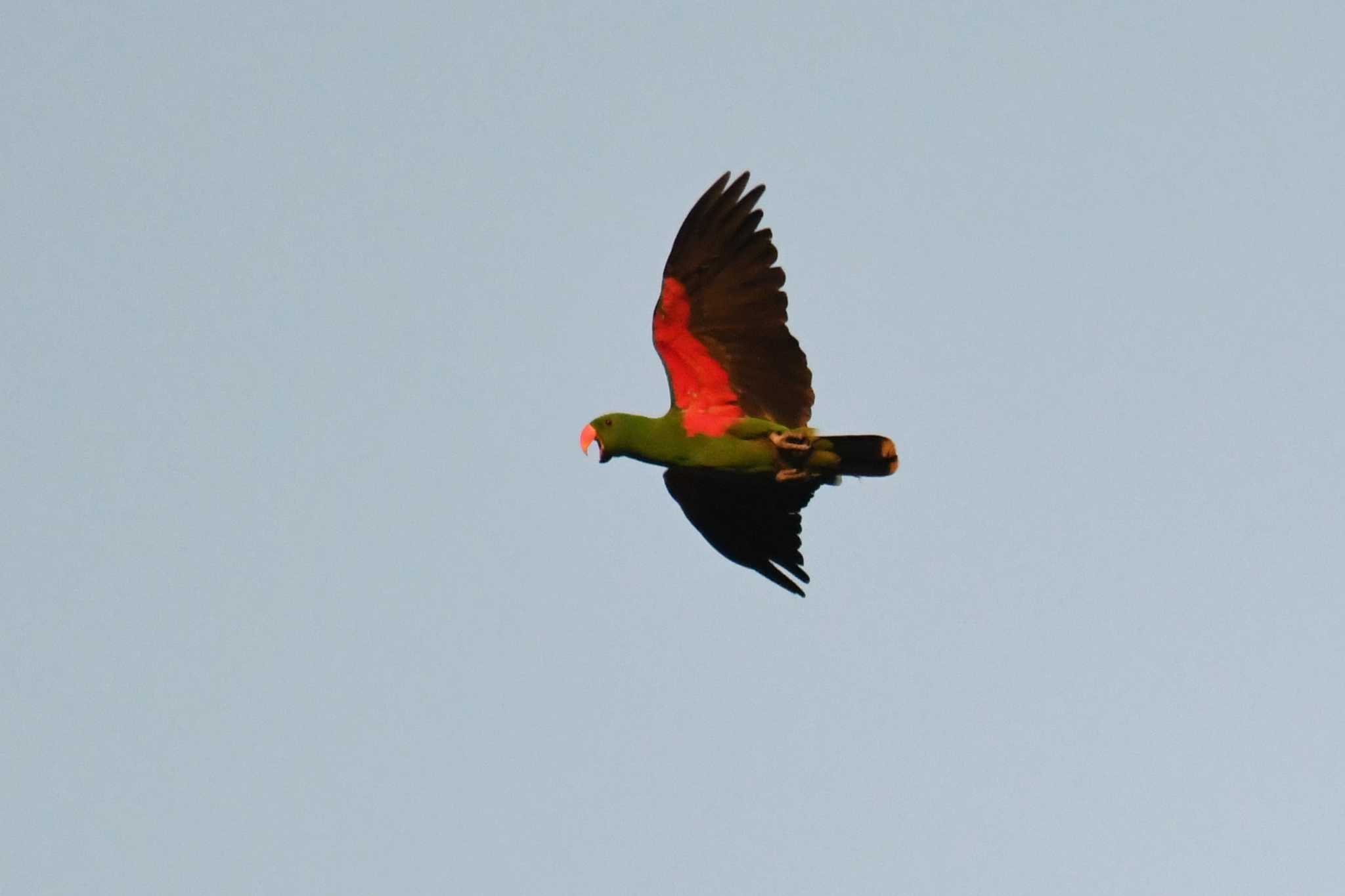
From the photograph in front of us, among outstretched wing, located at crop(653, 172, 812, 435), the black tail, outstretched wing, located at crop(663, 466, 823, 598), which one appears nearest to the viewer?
the black tail

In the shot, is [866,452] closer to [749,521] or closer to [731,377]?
[731,377]

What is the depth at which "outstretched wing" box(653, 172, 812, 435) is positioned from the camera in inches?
635

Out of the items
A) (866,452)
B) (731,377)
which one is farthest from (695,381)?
(866,452)

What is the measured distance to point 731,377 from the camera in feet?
53.8

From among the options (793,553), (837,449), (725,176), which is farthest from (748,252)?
(793,553)

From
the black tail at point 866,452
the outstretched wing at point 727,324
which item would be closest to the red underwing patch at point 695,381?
the outstretched wing at point 727,324

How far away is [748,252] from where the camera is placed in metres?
16.2

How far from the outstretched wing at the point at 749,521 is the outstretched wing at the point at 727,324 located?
0.99m

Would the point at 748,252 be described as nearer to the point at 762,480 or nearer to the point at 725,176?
the point at 725,176

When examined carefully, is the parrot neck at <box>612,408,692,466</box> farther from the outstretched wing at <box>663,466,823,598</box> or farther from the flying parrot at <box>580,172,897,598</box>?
the outstretched wing at <box>663,466,823,598</box>

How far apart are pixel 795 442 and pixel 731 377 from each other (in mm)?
796

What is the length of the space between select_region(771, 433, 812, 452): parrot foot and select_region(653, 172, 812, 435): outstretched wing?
0.34 meters

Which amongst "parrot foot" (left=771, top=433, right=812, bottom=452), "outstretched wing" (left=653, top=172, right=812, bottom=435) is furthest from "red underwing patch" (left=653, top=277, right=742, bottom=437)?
"parrot foot" (left=771, top=433, right=812, bottom=452)

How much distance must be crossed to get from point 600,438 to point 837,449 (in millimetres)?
1809
